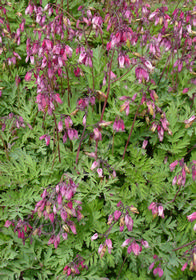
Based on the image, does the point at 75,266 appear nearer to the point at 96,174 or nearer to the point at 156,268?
the point at 156,268

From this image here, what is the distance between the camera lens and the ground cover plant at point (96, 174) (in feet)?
8.93

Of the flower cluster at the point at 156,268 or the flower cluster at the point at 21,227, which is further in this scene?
the flower cluster at the point at 156,268

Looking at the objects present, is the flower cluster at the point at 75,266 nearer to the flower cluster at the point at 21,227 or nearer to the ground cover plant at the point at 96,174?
the ground cover plant at the point at 96,174

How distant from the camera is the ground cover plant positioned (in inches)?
107

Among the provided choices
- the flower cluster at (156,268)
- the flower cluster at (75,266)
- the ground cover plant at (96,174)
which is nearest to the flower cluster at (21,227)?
the ground cover plant at (96,174)

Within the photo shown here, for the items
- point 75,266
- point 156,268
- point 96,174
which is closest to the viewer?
point 75,266

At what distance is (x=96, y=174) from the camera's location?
10.7 feet

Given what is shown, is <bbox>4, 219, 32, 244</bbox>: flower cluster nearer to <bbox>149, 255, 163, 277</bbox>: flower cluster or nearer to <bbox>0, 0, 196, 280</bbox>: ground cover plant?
<bbox>0, 0, 196, 280</bbox>: ground cover plant

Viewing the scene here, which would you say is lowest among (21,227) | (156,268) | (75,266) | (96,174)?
(156,268)

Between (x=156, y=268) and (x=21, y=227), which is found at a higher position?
(x=21, y=227)

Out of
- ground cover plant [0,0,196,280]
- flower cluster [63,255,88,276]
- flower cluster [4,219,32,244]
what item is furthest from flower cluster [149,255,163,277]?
flower cluster [4,219,32,244]

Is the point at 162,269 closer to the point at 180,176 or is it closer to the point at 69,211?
the point at 180,176

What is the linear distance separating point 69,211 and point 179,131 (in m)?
1.94

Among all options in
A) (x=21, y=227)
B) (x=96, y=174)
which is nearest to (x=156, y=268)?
(x=96, y=174)
